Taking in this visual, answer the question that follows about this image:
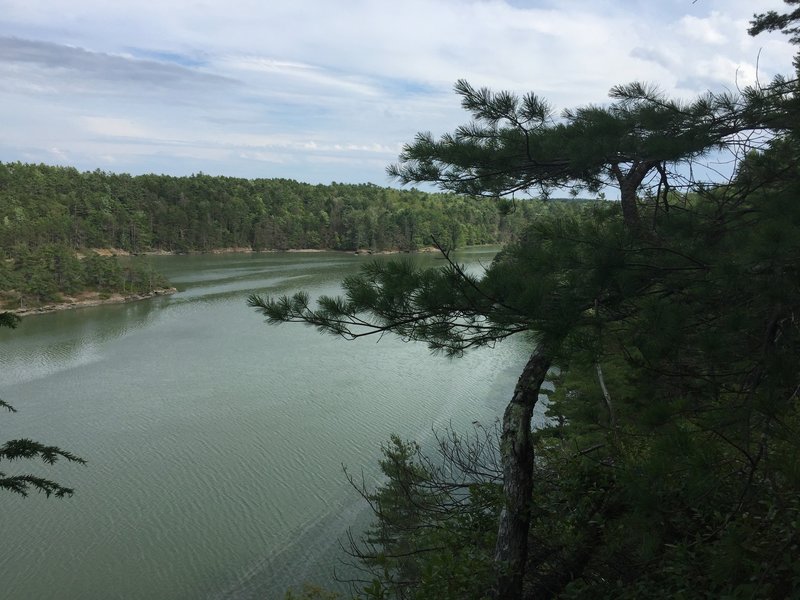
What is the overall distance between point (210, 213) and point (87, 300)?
93.4 feet

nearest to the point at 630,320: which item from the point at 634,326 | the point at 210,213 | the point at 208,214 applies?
the point at 634,326

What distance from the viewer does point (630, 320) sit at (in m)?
2.52

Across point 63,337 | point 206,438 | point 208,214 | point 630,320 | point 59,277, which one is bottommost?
point 206,438

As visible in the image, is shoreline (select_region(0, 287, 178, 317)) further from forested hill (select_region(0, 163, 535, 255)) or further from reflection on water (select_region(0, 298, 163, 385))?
forested hill (select_region(0, 163, 535, 255))

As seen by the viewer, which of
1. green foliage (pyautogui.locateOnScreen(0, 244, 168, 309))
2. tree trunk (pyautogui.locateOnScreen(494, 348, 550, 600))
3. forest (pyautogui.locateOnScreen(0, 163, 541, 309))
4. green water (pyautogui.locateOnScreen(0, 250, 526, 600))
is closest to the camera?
tree trunk (pyautogui.locateOnScreen(494, 348, 550, 600))

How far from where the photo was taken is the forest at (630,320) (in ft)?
6.26

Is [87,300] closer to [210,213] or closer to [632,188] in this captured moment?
[632,188]

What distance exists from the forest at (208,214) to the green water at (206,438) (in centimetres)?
1883

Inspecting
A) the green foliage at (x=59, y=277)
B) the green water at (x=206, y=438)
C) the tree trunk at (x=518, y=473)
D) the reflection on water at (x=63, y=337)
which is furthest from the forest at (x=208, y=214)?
the tree trunk at (x=518, y=473)

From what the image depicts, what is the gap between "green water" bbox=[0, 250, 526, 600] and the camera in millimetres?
6902

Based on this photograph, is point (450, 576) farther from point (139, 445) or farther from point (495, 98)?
point (139, 445)

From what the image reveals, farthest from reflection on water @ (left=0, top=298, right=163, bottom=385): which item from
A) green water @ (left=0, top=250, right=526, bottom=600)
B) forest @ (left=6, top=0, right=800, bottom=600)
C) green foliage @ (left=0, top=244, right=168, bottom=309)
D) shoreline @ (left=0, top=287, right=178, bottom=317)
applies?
forest @ (left=6, top=0, right=800, bottom=600)

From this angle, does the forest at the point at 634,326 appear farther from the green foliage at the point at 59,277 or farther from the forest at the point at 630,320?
the green foliage at the point at 59,277

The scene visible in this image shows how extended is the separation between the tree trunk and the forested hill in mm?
33669
